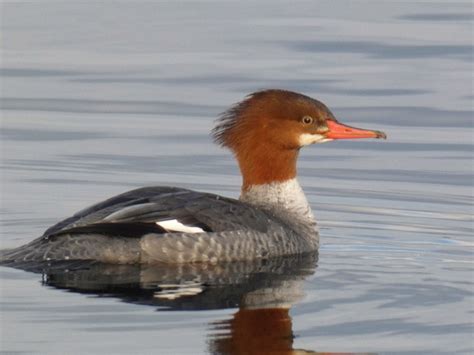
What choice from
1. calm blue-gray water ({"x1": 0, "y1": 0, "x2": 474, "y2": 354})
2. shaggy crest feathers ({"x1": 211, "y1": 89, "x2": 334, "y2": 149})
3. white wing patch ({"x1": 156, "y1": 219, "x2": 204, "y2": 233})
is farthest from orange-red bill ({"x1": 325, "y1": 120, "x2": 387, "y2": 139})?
white wing patch ({"x1": 156, "y1": 219, "x2": 204, "y2": 233})

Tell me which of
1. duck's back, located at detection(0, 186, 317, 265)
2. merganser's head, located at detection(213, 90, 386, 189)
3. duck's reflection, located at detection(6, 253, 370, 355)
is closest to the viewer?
duck's reflection, located at detection(6, 253, 370, 355)

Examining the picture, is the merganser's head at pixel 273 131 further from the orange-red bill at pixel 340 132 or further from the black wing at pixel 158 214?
the black wing at pixel 158 214

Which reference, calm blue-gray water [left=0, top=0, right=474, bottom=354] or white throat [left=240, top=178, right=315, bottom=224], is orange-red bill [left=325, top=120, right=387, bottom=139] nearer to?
white throat [left=240, top=178, right=315, bottom=224]

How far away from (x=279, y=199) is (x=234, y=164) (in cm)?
252

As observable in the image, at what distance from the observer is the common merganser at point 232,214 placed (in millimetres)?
10742

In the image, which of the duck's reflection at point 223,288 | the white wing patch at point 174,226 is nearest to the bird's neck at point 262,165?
the duck's reflection at point 223,288

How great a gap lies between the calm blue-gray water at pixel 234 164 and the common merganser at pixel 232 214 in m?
0.19

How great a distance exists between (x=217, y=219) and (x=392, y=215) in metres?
2.22

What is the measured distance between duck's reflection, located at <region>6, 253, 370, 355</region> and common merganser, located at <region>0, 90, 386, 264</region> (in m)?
0.10

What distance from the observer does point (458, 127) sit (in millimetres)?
16062

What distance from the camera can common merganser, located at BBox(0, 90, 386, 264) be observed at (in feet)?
35.2

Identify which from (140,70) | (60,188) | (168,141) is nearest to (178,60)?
(140,70)

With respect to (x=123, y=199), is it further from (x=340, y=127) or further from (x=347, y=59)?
(x=347, y=59)

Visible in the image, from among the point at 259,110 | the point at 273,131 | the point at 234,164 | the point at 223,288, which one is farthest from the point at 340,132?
the point at 234,164
